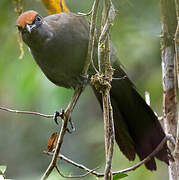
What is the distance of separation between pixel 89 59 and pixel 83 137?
3.16 meters

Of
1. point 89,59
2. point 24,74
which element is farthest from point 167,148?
point 24,74

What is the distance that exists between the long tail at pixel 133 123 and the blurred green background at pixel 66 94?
46 cm

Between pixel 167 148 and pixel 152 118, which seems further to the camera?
pixel 152 118

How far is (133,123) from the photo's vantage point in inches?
150

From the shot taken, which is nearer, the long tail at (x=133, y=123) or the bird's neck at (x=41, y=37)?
the long tail at (x=133, y=123)

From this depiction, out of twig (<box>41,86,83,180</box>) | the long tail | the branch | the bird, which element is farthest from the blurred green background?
twig (<box>41,86,83,180</box>)

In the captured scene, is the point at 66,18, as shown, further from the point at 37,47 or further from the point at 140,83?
the point at 140,83

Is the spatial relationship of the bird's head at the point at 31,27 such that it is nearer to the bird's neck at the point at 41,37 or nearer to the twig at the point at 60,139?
the bird's neck at the point at 41,37

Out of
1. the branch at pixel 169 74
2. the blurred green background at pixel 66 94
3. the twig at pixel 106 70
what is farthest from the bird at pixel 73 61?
the twig at pixel 106 70

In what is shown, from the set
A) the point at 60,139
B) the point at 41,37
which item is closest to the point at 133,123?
the point at 41,37

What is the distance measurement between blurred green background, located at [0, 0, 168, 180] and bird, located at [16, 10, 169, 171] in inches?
12.3

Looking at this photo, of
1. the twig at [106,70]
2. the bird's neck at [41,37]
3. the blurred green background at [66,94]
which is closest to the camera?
the twig at [106,70]

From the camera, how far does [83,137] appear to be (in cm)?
584

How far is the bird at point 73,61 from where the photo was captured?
3543 millimetres
